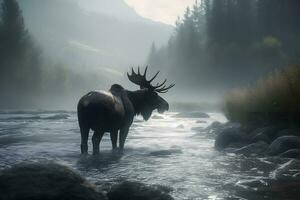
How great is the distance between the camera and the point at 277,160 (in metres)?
10.9

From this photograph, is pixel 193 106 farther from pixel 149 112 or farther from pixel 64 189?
pixel 64 189

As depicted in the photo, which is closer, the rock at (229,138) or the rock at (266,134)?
the rock at (266,134)

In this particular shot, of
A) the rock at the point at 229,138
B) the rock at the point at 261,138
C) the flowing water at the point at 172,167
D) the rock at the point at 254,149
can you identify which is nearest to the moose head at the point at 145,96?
the flowing water at the point at 172,167

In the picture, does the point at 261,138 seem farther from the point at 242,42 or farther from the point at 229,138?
the point at 242,42

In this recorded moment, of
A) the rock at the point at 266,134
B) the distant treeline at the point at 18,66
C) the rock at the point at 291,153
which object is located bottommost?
the rock at the point at 291,153

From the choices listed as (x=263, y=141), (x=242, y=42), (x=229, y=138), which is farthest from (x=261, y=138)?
(x=242, y=42)

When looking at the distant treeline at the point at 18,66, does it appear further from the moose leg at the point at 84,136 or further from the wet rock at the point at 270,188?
the wet rock at the point at 270,188

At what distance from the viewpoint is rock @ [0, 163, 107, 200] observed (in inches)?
225

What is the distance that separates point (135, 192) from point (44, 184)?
4.73 ft

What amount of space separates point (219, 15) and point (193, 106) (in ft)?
81.1

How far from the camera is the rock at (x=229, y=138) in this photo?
1490cm

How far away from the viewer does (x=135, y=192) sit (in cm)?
645

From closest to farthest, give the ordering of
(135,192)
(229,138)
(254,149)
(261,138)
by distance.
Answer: (135,192), (254,149), (261,138), (229,138)

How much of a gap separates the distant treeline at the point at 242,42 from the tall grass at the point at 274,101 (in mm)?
38375
